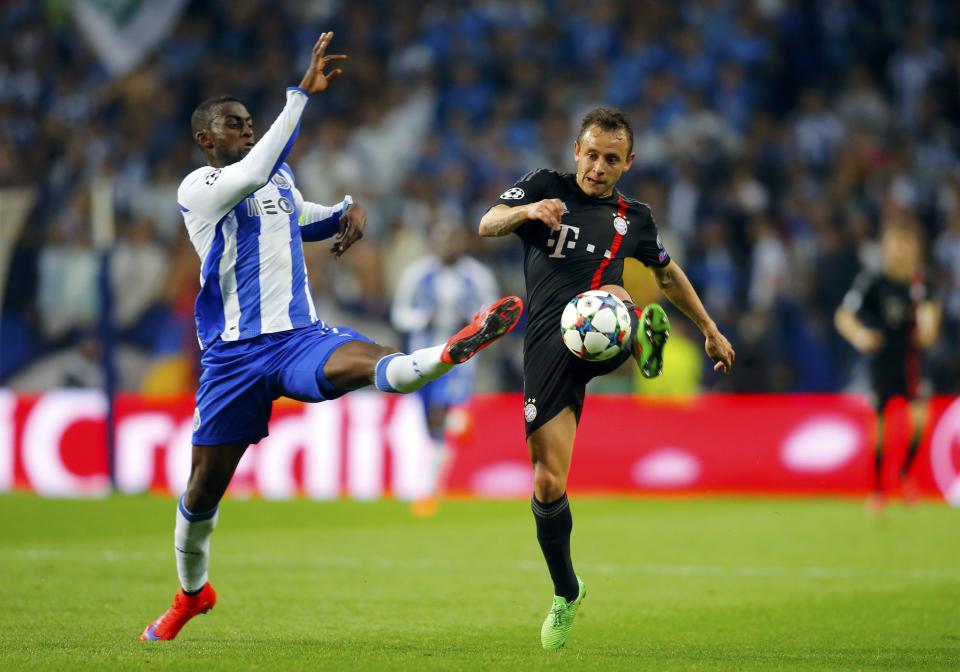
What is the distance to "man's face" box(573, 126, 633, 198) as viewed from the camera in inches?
256

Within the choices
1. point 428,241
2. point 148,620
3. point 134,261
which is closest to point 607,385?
point 428,241

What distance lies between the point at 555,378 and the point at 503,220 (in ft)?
2.61

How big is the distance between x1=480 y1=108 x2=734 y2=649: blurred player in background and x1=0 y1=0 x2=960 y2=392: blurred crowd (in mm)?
9450

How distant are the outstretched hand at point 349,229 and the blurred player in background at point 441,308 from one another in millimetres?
6978

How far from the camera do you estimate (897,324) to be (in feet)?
44.5

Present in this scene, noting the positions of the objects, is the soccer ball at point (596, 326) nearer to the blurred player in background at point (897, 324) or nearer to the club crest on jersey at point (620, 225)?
the club crest on jersey at point (620, 225)

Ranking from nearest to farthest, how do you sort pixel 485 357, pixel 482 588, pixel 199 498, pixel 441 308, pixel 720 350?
pixel 199 498 → pixel 720 350 → pixel 482 588 → pixel 441 308 → pixel 485 357

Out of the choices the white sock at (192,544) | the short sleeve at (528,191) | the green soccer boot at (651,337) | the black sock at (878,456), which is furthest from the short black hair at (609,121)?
the black sock at (878,456)

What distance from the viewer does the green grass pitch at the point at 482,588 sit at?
6.20 m

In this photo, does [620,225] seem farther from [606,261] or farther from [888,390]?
[888,390]

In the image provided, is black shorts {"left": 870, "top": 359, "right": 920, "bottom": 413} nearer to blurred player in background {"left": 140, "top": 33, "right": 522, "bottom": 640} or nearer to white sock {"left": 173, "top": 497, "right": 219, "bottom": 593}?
blurred player in background {"left": 140, "top": 33, "right": 522, "bottom": 640}

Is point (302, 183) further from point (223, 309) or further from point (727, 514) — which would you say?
point (223, 309)

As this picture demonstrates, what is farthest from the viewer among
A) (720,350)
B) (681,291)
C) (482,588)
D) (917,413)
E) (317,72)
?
(917,413)

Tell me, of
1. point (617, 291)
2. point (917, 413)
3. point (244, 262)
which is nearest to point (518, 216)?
point (617, 291)
